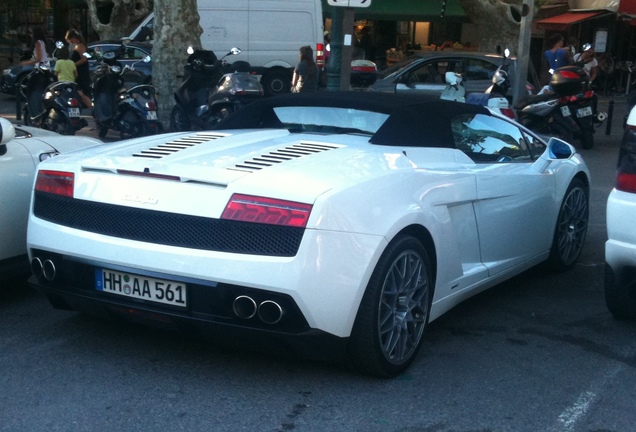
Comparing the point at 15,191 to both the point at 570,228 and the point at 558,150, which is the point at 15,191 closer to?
the point at 558,150

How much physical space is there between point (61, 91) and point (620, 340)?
9.38 m

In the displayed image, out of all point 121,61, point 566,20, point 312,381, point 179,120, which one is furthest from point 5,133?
point 566,20

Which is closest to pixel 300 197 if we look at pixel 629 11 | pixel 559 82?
pixel 559 82

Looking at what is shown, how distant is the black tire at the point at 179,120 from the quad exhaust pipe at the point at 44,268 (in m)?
9.29

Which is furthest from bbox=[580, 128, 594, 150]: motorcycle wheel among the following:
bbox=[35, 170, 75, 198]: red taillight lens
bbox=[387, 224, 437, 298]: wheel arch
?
bbox=[35, 170, 75, 198]: red taillight lens

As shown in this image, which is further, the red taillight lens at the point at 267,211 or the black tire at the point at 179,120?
the black tire at the point at 179,120

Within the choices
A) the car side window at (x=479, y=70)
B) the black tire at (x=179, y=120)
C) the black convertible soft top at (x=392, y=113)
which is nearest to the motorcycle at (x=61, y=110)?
the black tire at (x=179, y=120)

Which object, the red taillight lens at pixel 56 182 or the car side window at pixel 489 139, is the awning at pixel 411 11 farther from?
the red taillight lens at pixel 56 182

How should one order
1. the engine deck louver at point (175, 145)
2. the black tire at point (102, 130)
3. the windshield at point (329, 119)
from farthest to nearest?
the black tire at point (102, 130)
the windshield at point (329, 119)
the engine deck louver at point (175, 145)

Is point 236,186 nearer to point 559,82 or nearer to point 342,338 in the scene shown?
point 342,338

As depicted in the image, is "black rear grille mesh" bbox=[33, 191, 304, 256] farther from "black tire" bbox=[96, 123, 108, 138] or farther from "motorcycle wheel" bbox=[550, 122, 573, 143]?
"motorcycle wheel" bbox=[550, 122, 573, 143]

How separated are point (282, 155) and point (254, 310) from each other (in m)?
0.90

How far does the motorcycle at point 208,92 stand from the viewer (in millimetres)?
12820

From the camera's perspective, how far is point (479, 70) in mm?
17312
